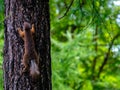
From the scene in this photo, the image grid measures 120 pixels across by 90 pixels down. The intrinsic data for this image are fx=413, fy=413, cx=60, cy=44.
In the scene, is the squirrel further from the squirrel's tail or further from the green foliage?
the green foliage

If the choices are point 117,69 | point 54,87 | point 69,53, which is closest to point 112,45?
point 117,69

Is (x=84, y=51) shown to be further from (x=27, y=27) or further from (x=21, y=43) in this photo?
(x=27, y=27)

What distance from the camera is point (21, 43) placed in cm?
271

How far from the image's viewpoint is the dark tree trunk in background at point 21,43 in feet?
8.88

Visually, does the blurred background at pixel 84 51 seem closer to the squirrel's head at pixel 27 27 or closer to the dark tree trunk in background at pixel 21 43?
the dark tree trunk in background at pixel 21 43

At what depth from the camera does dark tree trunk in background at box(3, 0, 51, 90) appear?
8.88ft

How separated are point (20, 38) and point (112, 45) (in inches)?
262

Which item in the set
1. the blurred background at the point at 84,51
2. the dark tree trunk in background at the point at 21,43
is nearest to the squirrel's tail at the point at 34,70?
the dark tree trunk in background at the point at 21,43

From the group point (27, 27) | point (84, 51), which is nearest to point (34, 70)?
point (27, 27)

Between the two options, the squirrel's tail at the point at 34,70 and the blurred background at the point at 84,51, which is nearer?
the squirrel's tail at the point at 34,70

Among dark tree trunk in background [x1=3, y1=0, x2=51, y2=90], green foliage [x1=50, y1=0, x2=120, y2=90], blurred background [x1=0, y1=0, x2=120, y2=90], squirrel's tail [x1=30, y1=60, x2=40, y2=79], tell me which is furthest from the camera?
green foliage [x1=50, y1=0, x2=120, y2=90]

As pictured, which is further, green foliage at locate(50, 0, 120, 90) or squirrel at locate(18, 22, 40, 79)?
green foliage at locate(50, 0, 120, 90)

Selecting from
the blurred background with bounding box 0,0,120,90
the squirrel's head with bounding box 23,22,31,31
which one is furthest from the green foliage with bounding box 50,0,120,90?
the squirrel's head with bounding box 23,22,31,31

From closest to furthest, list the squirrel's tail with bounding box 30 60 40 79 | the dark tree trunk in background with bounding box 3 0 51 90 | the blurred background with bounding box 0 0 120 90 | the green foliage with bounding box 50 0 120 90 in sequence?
the squirrel's tail with bounding box 30 60 40 79
the dark tree trunk in background with bounding box 3 0 51 90
the blurred background with bounding box 0 0 120 90
the green foliage with bounding box 50 0 120 90
